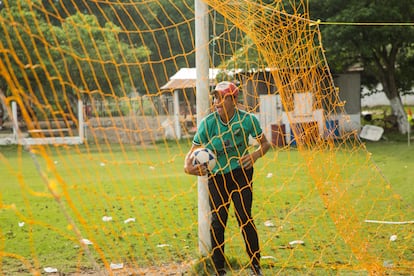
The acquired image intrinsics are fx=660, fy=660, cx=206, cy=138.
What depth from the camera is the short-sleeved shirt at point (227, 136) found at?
16.3 ft

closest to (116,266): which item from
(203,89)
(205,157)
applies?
(205,157)

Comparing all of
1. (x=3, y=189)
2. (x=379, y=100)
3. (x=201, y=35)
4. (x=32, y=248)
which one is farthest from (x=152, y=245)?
(x=379, y=100)

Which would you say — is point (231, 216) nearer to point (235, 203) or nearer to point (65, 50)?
point (65, 50)

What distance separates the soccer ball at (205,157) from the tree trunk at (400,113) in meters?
15.7

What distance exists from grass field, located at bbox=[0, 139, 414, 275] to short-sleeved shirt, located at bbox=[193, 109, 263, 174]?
668 millimetres

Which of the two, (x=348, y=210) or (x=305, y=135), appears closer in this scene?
(x=305, y=135)

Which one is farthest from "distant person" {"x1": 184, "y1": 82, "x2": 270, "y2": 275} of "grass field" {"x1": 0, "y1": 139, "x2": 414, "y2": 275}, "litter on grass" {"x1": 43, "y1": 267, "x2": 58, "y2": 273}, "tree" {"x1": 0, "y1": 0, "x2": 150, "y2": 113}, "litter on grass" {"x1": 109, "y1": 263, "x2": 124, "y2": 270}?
"litter on grass" {"x1": 43, "y1": 267, "x2": 58, "y2": 273}

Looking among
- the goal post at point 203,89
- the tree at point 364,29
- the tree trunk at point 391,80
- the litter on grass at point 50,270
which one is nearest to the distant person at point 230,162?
the goal post at point 203,89

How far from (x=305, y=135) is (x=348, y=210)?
1.29 meters

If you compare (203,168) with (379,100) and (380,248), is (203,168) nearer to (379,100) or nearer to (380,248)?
(380,248)

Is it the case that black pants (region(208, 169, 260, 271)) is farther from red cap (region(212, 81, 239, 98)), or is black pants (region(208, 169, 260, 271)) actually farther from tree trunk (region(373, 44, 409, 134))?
tree trunk (region(373, 44, 409, 134))

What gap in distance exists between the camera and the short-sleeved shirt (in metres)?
4.97

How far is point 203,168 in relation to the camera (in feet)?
15.9

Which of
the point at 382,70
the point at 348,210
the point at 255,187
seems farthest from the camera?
the point at 382,70
